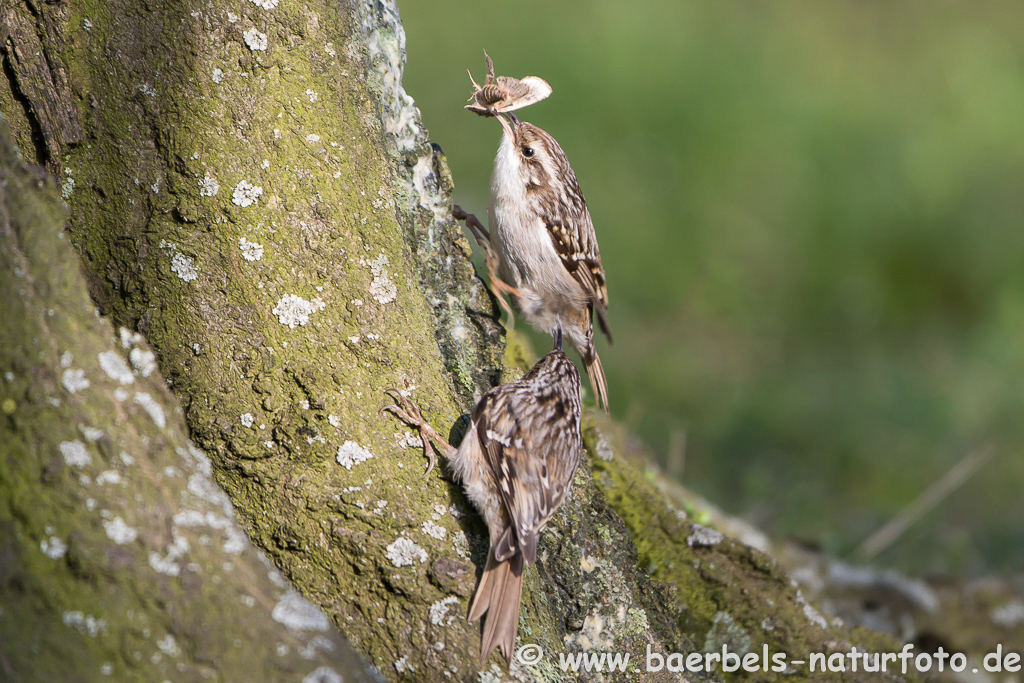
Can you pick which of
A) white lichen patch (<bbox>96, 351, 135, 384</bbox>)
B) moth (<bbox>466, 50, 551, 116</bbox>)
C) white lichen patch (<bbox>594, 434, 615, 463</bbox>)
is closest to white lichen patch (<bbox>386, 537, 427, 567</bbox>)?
white lichen patch (<bbox>96, 351, 135, 384</bbox>)

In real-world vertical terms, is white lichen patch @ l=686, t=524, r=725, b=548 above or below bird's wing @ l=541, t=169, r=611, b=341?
below

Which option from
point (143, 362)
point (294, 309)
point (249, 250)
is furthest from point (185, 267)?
point (143, 362)

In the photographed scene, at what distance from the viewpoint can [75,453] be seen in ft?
4.96

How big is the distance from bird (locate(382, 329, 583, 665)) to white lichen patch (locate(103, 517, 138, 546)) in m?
0.77

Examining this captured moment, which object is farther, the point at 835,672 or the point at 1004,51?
the point at 1004,51

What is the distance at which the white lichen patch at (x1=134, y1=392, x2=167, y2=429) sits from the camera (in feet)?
5.32

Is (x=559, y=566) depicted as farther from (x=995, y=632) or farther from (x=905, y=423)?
(x=905, y=423)

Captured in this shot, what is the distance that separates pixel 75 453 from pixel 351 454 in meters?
0.68

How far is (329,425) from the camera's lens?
205 centimetres

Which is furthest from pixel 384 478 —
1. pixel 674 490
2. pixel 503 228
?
pixel 674 490

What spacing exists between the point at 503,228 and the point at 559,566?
154 centimetres

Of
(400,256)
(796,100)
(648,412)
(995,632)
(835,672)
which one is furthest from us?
(796,100)

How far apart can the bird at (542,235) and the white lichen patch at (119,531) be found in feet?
6.80

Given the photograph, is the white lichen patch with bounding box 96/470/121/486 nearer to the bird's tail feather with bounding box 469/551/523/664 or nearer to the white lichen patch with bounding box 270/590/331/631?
the white lichen patch with bounding box 270/590/331/631
